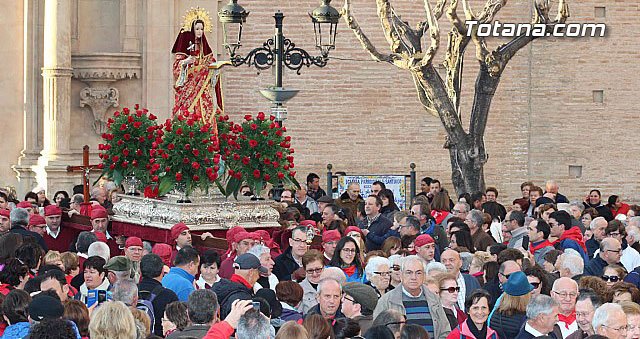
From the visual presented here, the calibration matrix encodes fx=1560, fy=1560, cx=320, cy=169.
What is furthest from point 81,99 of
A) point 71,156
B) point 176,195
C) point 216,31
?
point 176,195

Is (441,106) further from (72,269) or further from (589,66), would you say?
(72,269)

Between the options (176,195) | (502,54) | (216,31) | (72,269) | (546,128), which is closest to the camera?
(72,269)

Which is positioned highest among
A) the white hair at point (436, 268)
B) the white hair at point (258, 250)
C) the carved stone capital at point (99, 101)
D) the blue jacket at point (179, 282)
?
the carved stone capital at point (99, 101)

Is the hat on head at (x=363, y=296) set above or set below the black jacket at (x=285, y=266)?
above

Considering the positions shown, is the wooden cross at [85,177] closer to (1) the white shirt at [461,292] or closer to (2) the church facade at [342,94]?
(2) the church facade at [342,94]

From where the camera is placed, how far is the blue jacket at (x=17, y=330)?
32.9 feet

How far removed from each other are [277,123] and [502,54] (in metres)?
7.08

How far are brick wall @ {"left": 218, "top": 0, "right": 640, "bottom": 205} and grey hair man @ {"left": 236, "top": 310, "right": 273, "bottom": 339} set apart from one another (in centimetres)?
1735

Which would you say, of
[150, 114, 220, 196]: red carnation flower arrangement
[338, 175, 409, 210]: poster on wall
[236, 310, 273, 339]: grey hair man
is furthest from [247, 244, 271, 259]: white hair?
[338, 175, 409, 210]: poster on wall

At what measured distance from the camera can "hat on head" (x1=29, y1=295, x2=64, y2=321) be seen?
32.4ft

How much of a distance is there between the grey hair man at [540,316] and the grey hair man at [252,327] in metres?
2.50

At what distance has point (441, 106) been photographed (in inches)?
959

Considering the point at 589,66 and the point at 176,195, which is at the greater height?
the point at 589,66

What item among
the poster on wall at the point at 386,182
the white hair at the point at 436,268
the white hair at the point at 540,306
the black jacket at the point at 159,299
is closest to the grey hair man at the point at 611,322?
the white hair at the point at 540,306
